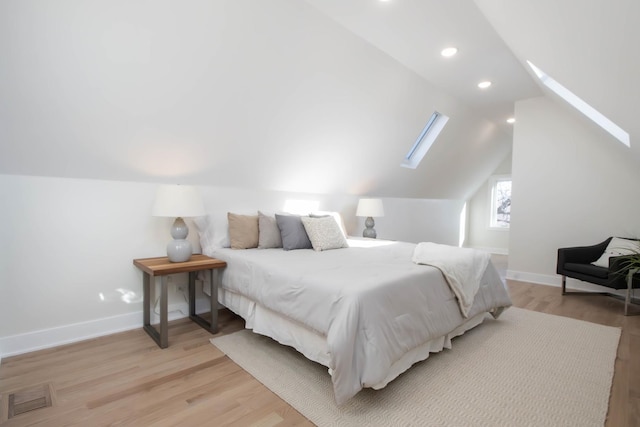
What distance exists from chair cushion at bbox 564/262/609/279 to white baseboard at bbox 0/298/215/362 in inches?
169

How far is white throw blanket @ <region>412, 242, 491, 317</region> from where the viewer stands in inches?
92.7

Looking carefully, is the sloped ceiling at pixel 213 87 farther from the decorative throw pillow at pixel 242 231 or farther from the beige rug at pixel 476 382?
the beige rug at pixel 476 382

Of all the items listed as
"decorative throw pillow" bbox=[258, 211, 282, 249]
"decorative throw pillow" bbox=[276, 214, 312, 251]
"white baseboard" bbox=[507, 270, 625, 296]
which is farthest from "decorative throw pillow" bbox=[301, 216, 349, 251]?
"white baseboard" bbox=[507, 270, 625, 296]

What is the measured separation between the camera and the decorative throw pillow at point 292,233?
3.11 metres

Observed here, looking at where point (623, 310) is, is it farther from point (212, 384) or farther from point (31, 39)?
point (31, 39)

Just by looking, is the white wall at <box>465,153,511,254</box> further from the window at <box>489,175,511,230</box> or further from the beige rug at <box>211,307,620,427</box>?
the beige rug at <box>211,307,620,427</box>

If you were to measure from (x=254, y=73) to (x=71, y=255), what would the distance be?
6.61ft

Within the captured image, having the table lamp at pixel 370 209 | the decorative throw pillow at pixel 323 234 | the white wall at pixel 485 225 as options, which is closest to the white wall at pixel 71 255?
the decorative throw pillow at pixel 323 234

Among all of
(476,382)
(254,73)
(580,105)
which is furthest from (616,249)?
(254,73)

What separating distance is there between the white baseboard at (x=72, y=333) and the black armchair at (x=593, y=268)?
4.30 m

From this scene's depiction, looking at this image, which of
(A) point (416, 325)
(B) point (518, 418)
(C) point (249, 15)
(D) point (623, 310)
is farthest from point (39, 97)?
(D) point (623, 310)

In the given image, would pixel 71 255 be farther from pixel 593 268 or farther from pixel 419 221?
pixel 419 221

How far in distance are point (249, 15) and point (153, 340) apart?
2533mm

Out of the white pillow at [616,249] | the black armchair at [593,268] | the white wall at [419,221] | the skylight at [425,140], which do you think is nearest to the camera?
the black armchair at [593,268]
